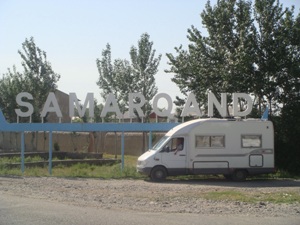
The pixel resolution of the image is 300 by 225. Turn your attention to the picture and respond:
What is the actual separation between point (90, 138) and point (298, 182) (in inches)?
972

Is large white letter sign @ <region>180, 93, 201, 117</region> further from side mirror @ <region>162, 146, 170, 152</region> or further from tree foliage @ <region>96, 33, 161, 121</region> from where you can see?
tree foliage @ <region>96, 33, 161, 121</region>

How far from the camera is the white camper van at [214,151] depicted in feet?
67.2

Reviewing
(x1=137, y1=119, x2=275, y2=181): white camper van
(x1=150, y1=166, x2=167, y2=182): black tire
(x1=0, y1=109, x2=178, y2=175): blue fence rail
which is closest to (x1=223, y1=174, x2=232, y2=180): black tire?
(x1=137, y1=119, x2=275, y2=181): white camper van

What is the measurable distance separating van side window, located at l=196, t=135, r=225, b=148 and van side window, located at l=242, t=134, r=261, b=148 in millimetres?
998

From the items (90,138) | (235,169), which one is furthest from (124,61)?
(235,169)

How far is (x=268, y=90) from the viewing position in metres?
24.7

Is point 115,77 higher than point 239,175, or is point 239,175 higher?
point 115,77

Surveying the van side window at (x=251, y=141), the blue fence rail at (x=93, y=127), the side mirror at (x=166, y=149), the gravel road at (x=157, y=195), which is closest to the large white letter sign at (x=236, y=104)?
the van side window at (x=251, y=141)

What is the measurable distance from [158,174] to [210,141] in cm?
279

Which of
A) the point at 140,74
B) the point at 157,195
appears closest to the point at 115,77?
the point at 140,74

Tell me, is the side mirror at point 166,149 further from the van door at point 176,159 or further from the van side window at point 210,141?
the van side window at point 210,141

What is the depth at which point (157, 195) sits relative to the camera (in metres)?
15.1

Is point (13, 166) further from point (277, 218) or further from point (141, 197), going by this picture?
point (277, 218)

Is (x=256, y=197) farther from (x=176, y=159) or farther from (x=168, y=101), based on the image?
(x=168, y=101)
